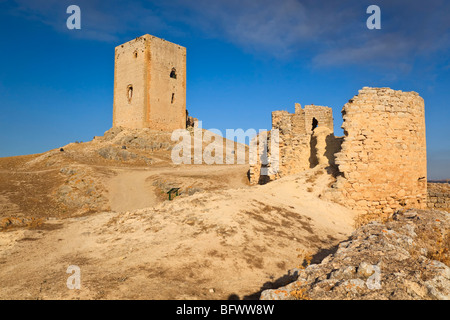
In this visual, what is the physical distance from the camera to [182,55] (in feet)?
116

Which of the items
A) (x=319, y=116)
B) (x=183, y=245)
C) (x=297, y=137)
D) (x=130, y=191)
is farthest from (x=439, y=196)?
(x=130, y=191)

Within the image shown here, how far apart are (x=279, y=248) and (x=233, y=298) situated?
7.12 ft

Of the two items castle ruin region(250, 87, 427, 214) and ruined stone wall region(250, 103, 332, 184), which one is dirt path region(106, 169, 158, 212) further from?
castle ruin region(250, 87, 427, 214)

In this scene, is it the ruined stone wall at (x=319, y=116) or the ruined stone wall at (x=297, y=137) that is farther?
the ruined stone wall at (x=319, y=116)

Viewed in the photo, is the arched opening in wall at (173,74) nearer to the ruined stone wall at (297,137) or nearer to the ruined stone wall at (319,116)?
the ruined stone wall at (297,137)

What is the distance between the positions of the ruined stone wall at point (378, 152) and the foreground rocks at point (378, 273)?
15.0ft

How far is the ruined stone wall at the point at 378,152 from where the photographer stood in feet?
31.3

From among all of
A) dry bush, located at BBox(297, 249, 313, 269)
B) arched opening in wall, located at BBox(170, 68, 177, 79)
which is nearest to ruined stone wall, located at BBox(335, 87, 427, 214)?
dry bush, located at BBox(297, 249, 313, 269)

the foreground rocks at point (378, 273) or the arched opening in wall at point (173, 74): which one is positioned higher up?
the arched opening in wall at point (173, 74)

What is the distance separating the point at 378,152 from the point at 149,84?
27.0 meters

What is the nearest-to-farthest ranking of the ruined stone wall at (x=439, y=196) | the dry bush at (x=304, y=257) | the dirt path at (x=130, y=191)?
1. the dry bush at (x=304, y=257)
2. the ruined stone wall at (x=439, y=196)
3. the dirt path at (x=130, y=191)

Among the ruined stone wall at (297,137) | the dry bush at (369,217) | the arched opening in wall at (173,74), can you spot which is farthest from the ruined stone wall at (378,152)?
the arched opening in wall at (173,74)

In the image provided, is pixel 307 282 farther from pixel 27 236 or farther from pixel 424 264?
pixel 27 236

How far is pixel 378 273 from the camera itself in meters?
3.39
